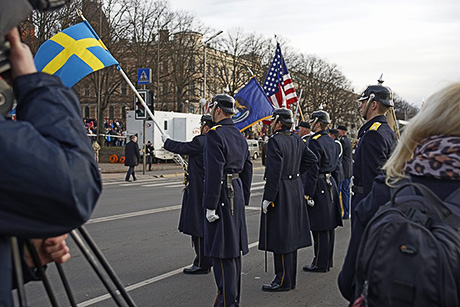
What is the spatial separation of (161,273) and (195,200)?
107 cm

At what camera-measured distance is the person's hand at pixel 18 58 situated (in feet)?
4.62

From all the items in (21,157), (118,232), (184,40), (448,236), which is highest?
(184,40)

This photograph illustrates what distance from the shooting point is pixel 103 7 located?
3831 cm

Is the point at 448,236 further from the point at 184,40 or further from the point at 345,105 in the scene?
the point at 345,105

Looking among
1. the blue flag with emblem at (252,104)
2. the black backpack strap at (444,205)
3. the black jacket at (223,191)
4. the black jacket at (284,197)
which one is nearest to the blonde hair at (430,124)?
the black backpack strap at (444,205)

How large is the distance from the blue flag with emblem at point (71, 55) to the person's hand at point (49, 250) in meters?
3.18

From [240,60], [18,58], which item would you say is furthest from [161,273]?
[240,60]

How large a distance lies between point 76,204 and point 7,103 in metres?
0.38

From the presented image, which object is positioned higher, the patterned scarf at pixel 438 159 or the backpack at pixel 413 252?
the patterned scarf at pixel 438 159

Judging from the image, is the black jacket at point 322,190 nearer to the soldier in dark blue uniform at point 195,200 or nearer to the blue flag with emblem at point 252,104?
the soldier in dark blue uniform at point 195,200

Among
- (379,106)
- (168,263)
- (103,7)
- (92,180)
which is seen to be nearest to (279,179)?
(379,106)

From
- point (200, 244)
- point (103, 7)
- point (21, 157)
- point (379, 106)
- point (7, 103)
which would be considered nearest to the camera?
point (21, 157)

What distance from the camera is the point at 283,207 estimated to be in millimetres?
6184

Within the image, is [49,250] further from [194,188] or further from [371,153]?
[194,188]
